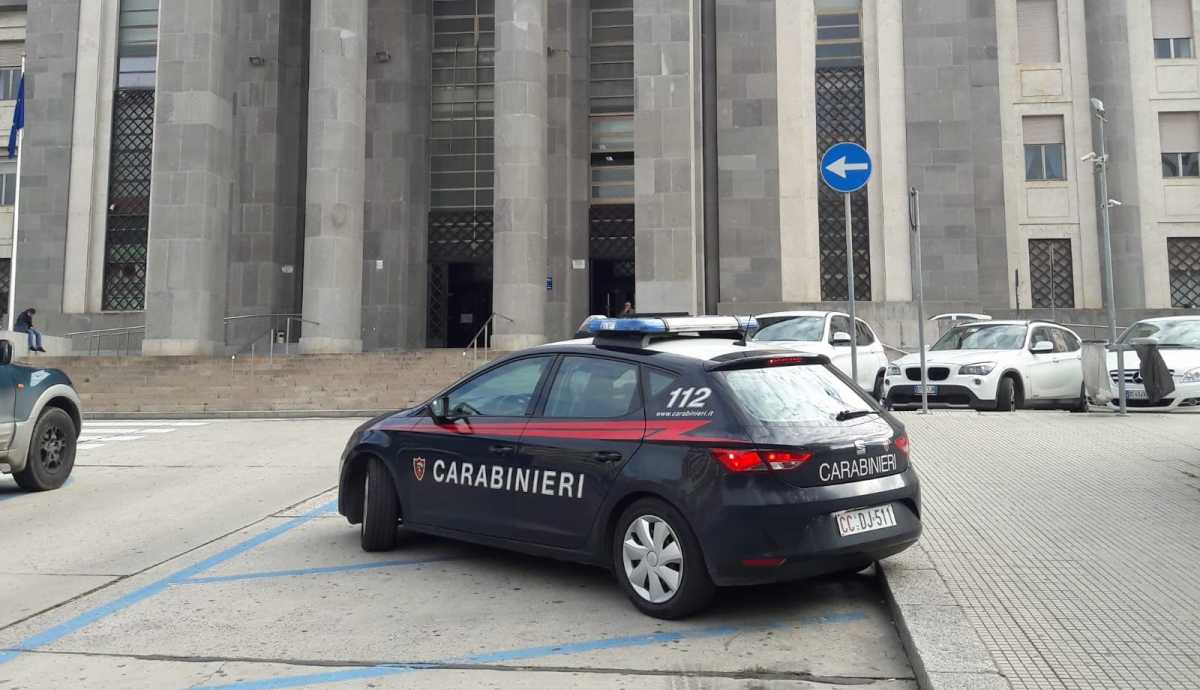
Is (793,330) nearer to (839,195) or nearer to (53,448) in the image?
(53,448)

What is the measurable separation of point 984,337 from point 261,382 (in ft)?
50.4

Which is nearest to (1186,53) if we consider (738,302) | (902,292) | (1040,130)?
(1040,130)

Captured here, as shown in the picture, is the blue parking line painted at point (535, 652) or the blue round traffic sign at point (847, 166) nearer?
the blue parking line painted at point (535, 652)

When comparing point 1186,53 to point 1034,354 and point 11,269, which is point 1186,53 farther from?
point 11,269

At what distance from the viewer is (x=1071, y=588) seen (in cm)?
438

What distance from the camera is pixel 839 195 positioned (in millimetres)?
26641

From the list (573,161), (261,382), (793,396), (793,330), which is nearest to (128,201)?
(261,382)

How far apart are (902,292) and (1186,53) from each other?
506 inches

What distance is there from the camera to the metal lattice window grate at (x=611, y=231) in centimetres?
2994

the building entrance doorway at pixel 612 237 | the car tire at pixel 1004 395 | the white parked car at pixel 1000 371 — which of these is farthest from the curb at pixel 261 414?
the building entrance doorway at pixel 612 237

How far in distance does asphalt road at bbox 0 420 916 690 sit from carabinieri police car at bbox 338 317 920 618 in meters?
0.29

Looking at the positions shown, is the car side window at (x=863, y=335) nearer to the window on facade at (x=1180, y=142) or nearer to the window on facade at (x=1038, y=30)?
the window on facade at (x=1038, y=30)

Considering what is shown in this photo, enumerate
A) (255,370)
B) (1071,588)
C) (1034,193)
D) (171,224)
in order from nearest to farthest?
(1071,588) < (255,370) < (171,224) < (1034,193)

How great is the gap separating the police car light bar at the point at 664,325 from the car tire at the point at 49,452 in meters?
6.79
